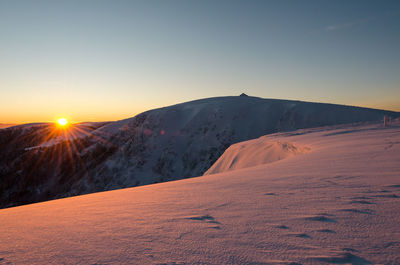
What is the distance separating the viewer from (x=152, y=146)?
1062 inches

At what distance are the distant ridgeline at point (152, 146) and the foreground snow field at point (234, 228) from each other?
19.9 m

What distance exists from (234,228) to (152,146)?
1024 inches

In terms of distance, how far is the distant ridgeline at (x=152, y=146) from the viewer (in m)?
24.0

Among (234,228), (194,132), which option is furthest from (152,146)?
(234,228)

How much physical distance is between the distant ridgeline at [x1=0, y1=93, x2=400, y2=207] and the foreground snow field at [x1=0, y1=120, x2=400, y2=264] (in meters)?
19.9

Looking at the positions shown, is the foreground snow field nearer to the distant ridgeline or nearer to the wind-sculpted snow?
the wind-sculpted snow

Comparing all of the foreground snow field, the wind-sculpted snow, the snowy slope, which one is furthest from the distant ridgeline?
the foreground snow field

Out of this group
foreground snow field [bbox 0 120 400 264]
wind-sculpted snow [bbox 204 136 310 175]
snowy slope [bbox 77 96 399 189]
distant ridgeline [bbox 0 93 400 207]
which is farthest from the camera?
distant ridgeline [bbox 0 93 400 207]

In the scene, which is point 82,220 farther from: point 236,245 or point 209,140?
point 209,140

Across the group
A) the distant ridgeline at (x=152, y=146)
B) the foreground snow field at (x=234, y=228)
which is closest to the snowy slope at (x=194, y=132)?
the distant ridgeline at (x=152, y=146)

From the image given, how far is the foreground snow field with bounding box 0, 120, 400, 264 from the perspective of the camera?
130cm

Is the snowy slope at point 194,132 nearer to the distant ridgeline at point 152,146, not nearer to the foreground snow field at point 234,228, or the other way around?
the distant ridgeline at point 152,146

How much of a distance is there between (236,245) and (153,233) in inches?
26.0

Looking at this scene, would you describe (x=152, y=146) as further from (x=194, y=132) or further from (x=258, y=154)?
(x=258, y=154)
